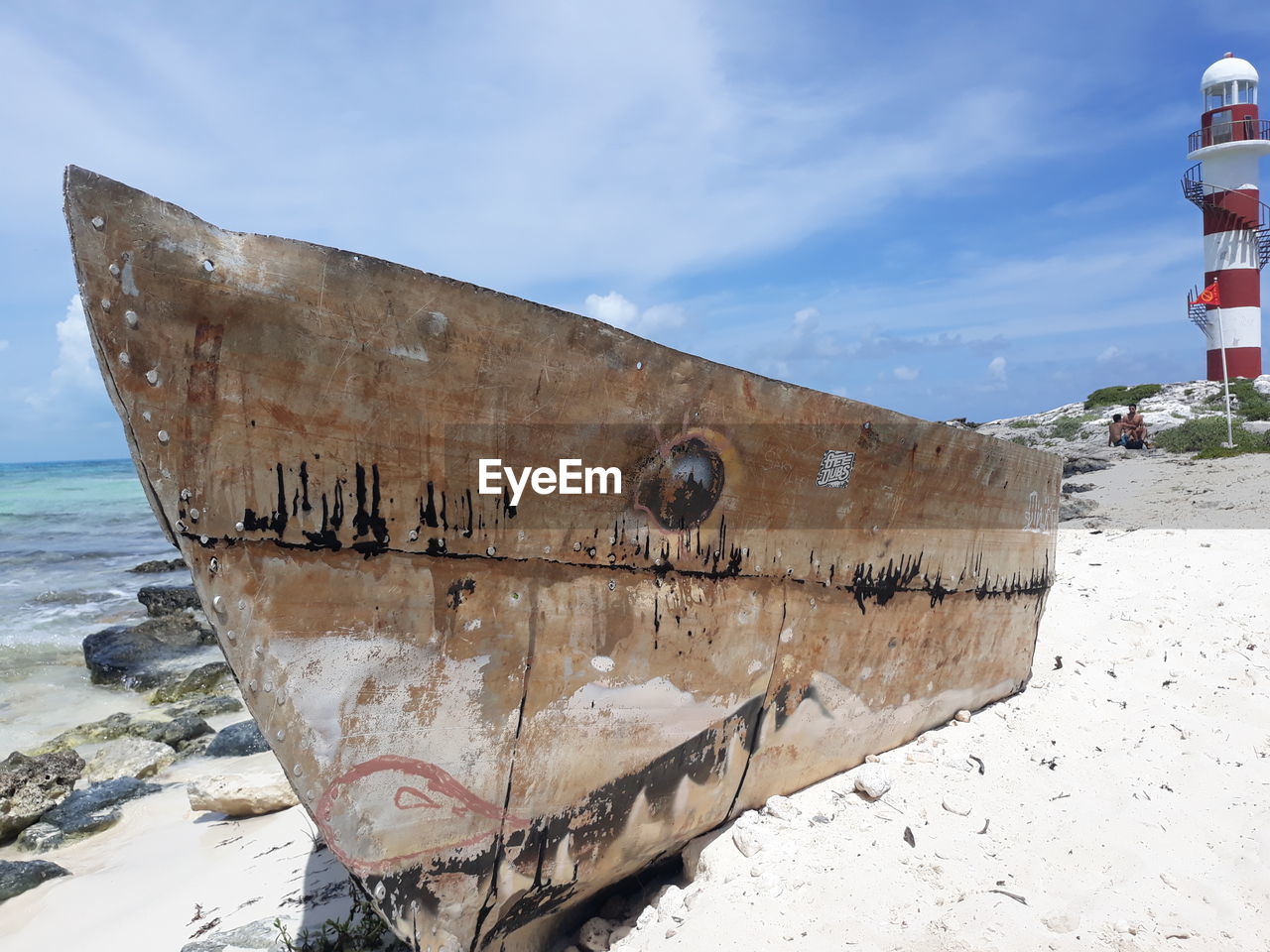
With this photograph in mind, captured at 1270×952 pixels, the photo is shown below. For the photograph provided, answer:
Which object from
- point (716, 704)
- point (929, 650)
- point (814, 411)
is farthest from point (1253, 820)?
point (814, 411)

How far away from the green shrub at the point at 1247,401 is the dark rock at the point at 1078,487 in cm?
791

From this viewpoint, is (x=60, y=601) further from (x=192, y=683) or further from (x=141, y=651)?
(x=192, y=683)

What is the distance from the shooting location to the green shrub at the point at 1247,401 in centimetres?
1833

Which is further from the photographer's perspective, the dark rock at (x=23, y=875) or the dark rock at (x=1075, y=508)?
the dark rock at (x=1075, y=508)

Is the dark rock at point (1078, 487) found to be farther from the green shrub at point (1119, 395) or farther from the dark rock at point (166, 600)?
the dark rock at point (166, 600)

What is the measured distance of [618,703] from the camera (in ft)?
7.64

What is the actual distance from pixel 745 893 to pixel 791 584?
977mm

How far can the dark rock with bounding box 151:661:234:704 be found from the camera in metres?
7.44

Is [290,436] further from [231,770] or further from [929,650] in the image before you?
[231,770]

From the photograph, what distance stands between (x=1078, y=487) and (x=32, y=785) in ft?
47.8

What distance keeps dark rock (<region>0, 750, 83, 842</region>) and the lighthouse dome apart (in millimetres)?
33387

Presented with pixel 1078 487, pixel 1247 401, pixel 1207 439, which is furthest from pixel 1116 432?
pixel 1247 401

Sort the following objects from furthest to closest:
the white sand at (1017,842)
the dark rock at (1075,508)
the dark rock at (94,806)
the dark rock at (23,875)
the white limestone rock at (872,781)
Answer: the dark rock at (1075,508) → the dark rock at (94,806) → the dark rock at (23,875) → the white limestone rock at (872,781) → the white sand at (1017,842)

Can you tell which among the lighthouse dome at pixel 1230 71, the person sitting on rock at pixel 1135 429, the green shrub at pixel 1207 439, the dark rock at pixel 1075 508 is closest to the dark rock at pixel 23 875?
the dark rock at pixel 1075 508
